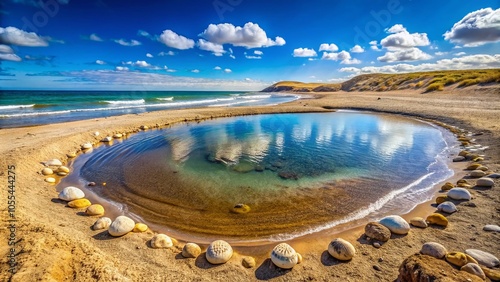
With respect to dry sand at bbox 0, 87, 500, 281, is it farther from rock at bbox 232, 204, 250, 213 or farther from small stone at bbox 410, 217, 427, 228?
rock at bbox 232, 204, 250, 213

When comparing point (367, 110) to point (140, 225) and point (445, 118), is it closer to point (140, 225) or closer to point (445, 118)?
point (445, 118)

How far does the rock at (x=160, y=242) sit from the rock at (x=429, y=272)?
4.81 meters

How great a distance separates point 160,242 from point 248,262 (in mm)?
2175

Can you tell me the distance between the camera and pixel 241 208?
7117 mm

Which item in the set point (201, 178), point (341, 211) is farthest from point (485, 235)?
point (201, 178)

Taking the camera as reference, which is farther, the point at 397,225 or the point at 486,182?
the point at 486,182

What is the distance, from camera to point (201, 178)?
31.4 ft

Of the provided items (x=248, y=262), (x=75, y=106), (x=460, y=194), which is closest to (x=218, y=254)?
(x=248, y=262)

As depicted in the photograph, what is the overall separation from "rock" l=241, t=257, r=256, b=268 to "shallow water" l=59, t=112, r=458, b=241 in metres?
0.94

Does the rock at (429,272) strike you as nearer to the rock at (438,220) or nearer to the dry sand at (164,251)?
the dry sand at (164,251)

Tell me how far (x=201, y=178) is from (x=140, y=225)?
3845 mm

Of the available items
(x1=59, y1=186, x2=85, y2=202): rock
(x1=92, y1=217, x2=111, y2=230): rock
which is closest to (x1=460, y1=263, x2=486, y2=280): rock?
(x1=92, y1=217, x2=111, y2=230): rock

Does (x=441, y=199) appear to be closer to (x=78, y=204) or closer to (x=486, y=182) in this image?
(x=486, y=182)

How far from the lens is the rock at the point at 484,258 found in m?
4.07
